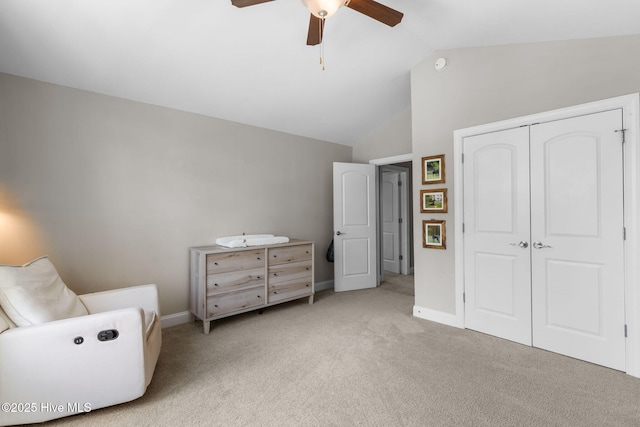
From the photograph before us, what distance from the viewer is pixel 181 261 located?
3283mm

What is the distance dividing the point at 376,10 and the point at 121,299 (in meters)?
2.80

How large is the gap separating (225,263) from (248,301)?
0.52m

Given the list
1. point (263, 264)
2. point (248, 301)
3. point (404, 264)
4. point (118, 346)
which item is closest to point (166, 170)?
point (263, 264)

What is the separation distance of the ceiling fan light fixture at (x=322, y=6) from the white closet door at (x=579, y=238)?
82.6 inches

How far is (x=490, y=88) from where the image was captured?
2.89 meters

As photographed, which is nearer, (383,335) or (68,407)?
(68,407)

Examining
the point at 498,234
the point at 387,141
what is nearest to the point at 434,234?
the point at 498,234

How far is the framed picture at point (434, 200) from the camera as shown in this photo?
3.18 metres

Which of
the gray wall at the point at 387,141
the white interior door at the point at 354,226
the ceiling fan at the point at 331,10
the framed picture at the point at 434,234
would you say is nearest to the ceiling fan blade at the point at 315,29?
the ceiling fan at the point at 331,10

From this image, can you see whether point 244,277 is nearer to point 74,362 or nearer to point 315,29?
point 74,362

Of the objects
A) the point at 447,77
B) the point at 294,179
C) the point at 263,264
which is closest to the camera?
the point at 447,77

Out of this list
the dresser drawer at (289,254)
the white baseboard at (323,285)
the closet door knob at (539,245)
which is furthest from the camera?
the white baseboard at (323,285)

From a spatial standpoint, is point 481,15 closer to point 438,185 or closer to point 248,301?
point 438,185

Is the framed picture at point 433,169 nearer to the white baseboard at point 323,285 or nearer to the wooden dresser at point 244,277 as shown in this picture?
the wooden dresser at point 244,277
